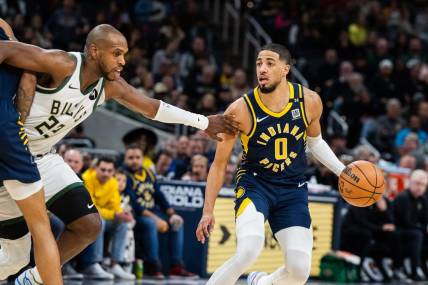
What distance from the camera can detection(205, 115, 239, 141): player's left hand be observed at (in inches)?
311

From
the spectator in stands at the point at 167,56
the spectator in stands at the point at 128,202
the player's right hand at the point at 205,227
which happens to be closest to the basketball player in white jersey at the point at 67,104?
the player's right hand at the point at 205,227

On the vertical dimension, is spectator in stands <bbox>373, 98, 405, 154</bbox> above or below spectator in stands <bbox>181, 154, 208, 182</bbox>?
above

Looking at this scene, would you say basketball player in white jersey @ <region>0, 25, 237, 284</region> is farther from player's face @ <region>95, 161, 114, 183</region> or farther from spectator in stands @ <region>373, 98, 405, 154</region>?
spectator in stands @ <region>373, 98, 405, 154</region>

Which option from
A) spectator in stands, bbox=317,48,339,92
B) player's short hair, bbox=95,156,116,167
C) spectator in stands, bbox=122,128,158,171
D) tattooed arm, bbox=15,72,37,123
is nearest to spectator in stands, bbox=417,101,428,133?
spectator in stands, bbox=317,48,339,92

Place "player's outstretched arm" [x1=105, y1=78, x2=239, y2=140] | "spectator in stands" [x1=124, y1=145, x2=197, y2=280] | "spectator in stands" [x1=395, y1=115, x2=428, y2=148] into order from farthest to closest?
"spectator in stands" [x1=395, y1=115, x2=428, y2=148], "spectator in stands" [x1=124, y1=145, x2=197, y2=280], "player's outstretched arm" [x1=105, y1=78, x2=239, y2=140]

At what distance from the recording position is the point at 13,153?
6.79 metres

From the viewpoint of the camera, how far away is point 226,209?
481 inches

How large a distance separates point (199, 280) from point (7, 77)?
541cm

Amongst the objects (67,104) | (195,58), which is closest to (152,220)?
(67,104)

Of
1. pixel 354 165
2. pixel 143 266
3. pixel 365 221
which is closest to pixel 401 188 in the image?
pixel 365 221

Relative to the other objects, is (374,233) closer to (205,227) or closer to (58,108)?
(205,227)

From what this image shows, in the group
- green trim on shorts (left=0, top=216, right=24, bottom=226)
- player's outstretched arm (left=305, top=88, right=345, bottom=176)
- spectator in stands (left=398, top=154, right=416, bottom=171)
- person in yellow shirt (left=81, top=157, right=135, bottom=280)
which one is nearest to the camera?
green trim on shorts (left=0, top=216, right=24, bottom=226)

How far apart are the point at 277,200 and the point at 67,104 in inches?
73.3

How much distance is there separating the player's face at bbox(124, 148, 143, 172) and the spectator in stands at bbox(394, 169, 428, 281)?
389 centimetres
